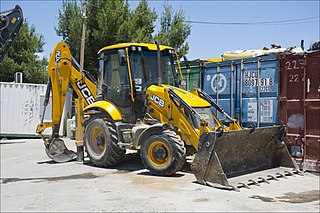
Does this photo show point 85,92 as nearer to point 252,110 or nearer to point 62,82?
point 62,82

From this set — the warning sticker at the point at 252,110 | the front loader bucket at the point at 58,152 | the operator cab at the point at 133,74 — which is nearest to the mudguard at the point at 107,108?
the operator cab at the point at 133,74

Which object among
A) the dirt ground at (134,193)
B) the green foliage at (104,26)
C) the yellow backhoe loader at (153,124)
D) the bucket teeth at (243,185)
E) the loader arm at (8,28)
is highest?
the green foliage at (104,26)

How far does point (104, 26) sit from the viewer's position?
74.6 ft

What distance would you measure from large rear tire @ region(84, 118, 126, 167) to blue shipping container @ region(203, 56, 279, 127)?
10.2 ft

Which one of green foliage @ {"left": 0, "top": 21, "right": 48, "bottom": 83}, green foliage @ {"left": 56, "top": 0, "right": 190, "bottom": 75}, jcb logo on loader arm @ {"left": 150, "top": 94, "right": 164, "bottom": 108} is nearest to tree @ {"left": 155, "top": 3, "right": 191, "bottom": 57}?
green foliage @ {"left": 56, "top": 0, "right": 190, "bottom": 75}

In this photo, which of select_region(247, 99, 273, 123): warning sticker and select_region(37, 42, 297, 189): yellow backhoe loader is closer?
select_region(37, 42, 297, 189): yellow backhoe loader

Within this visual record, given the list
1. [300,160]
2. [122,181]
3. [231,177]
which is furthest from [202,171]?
[300,160]

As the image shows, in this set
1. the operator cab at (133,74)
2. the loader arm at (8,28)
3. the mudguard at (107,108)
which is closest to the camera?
the operator cab at (133,74)

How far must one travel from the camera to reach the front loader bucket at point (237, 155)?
7.61m

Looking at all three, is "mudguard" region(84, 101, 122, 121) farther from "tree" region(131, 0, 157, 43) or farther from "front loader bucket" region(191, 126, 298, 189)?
"tree" region(131, 0, 157, 43)

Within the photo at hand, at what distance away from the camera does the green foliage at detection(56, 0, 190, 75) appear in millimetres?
22828

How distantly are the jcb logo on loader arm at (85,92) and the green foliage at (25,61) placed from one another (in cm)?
1623

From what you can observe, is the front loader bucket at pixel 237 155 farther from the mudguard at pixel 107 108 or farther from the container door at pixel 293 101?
the mudguard at pixel 107 108

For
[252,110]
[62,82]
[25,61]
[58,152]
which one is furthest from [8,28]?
[25,61]
